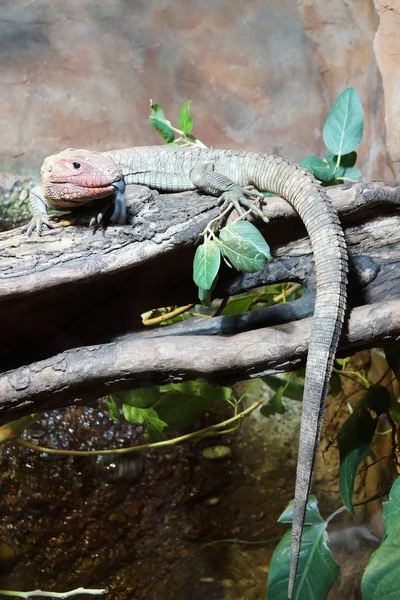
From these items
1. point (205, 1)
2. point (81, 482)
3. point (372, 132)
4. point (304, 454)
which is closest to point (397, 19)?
point (372, 132)

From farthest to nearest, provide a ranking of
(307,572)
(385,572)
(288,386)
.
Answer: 1. (288,386)
2. (307,572)
3. (385,572)

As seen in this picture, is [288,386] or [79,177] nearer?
[79,177]

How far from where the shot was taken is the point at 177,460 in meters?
2.80

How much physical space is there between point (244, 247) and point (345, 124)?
0.71 m

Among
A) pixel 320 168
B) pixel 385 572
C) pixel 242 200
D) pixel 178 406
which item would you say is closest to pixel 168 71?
pixel 320 168

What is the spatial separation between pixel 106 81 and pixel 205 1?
27.5 inches

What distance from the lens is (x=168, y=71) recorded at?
10.8 feet

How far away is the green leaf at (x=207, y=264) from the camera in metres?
1.48

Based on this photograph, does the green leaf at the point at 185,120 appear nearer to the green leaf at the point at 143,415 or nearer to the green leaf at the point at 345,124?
the green leaf at the point at 345,124

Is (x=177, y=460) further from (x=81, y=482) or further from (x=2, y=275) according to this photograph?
(x=2, y=275)

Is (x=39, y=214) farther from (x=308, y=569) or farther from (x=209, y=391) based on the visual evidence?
(x=308, y=569)

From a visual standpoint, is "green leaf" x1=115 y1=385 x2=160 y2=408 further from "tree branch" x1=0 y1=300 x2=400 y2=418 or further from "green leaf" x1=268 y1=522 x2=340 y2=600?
"green leaf" x1=268 y1=522 x2=340 y2=600

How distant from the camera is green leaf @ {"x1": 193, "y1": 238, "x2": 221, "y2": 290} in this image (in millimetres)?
1484

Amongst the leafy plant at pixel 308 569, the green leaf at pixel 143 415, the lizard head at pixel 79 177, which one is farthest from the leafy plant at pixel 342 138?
the leafy plant at pixel 308 569
